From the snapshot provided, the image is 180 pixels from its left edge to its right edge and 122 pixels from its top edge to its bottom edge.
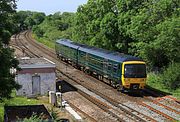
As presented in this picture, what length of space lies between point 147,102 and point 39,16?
507ft

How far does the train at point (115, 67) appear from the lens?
30.6m

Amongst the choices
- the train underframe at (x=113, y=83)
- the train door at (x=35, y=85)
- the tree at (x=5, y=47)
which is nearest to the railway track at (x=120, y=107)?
the train underframe at (x=113, y=83)

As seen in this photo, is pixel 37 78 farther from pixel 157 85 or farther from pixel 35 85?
pixel 157 85

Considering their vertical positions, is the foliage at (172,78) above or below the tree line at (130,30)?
below

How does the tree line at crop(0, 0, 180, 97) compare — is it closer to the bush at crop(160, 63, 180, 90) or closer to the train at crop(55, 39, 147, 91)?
the bush at crop(160, 63, 180, 90)

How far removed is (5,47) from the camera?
2145cm

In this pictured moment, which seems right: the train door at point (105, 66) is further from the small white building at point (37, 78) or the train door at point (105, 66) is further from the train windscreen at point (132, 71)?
the small white building at point (37, 78)

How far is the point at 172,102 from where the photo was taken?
92.9 feet

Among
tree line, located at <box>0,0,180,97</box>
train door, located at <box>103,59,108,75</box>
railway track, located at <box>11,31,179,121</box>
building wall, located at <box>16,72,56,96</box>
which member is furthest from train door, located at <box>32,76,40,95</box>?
tree line, located at <box>0,0,180,97</box>

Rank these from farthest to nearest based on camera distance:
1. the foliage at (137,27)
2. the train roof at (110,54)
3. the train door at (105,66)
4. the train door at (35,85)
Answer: the foliage at (137,27)
the train door at (105,66)
the train door at (35,85)
the train roof at (110,54)

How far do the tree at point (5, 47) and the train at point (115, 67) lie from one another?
1106 cm

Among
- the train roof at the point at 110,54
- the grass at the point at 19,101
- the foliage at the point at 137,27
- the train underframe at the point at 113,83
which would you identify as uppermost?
Answer: the foliage at the point at 137,27

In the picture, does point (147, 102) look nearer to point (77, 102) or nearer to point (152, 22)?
point (77, 102)

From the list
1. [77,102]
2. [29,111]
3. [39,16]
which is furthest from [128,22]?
[39,16]
